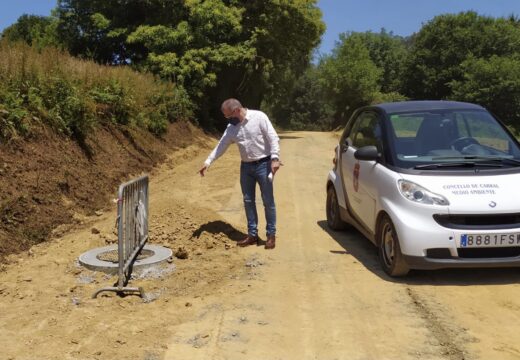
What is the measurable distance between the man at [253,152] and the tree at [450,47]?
50.0m

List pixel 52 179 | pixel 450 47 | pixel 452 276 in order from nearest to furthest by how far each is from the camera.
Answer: pixel 452 276 < pixel 52 179 < pixel 450 47

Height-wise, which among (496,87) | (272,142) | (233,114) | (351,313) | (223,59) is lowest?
(351,313)

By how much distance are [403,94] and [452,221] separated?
56.3m

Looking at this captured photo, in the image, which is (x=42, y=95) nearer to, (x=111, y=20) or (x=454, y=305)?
(x=454, y=305)

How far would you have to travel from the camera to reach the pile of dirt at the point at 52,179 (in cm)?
759

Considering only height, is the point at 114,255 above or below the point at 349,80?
below

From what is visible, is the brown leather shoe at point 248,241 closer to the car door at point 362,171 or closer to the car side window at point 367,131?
the car door at point 362,171

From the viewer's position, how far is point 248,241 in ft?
24.8

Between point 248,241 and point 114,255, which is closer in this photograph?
point 114,255

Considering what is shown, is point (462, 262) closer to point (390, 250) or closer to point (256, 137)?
point (390, 250)

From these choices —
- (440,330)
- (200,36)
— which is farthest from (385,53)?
(440,330)

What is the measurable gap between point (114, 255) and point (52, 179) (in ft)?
9.07

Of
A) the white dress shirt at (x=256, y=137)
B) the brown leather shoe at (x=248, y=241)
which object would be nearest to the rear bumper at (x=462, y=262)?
the white dress shirt at (x=256, y=137)

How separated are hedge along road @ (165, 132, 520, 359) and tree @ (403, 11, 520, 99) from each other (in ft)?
167
